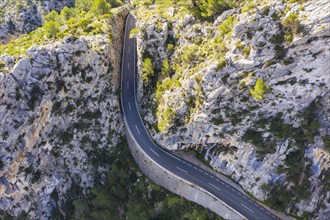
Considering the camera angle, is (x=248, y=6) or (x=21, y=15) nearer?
(x=248, y=6)

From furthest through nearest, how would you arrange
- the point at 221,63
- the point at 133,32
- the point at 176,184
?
1. the point at 133,32
2. the point at 176,184
3. the point at 221,63

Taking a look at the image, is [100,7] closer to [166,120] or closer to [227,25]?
[166,120]

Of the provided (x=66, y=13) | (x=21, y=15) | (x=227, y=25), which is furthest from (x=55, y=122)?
(x=21, y=15)

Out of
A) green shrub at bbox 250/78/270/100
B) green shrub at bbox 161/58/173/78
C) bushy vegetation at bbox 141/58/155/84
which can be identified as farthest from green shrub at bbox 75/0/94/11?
green shrub at bbox 250/78/270/100

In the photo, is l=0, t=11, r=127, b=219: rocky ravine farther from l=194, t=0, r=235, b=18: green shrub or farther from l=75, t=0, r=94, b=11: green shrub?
l=75, t=0, r=94, b=11: green shrub

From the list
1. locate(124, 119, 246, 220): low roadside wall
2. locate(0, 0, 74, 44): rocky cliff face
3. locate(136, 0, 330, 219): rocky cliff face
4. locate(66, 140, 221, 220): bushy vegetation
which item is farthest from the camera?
locate(0, 0, 74, 44): rocky cliff face

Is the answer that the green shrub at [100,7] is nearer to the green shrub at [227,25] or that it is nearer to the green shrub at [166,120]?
the green shrub at [166,120]

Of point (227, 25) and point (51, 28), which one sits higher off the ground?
point (51, 28)
